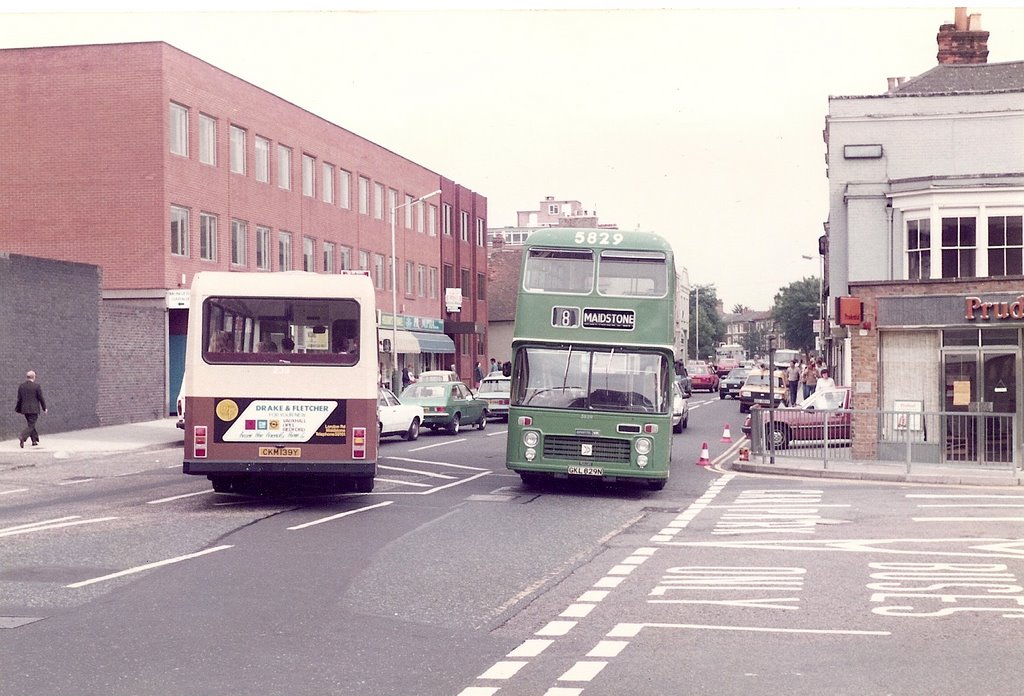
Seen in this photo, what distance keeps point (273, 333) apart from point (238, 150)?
30.0 metres

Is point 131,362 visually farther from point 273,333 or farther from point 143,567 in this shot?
point 143,567

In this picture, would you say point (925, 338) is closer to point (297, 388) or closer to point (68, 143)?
point (297, 388)

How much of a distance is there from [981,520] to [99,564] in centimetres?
1076

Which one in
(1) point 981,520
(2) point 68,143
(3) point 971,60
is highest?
(3) point 971,60

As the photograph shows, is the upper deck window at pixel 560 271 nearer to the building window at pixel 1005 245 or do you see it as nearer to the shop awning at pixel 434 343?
the building window at pixel 1005 245

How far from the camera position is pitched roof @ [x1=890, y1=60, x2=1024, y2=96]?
130ft

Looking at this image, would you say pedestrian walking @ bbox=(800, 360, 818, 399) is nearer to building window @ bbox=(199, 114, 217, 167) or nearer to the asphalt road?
building window @ bbox=(199, 114, 217, 167)

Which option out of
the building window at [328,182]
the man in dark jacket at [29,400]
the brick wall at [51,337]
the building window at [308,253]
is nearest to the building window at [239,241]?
the building window at [308,253]

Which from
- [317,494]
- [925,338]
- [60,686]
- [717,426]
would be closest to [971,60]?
[717,426]

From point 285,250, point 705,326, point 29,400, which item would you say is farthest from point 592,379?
point 705,326

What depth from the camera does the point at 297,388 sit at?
55.1 ft

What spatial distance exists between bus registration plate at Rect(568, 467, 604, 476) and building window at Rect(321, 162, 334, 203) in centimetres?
3617

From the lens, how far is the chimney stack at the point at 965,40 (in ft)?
139

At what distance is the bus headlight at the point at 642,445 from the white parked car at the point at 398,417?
1105 cm
